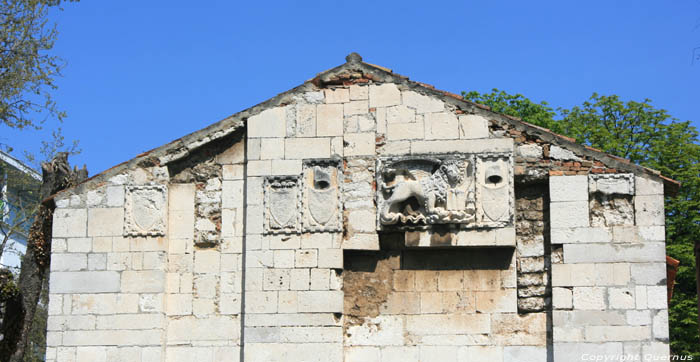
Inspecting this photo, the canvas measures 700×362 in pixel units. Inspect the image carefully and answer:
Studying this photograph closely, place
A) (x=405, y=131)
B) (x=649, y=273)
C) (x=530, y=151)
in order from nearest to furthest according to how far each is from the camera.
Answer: (x=649, y=273), (x=530, y=151), (x=405, y=131)

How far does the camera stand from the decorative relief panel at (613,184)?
12.9 m

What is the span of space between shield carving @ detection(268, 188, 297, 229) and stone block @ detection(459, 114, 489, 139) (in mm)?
2218

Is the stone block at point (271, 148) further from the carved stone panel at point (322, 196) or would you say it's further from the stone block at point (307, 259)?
the stone block at point (307, 259)

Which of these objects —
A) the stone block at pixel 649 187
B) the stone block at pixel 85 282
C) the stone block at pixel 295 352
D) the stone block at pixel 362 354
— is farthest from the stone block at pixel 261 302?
the stone block at pixel 649 187

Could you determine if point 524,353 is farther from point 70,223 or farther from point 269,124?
point 70,223

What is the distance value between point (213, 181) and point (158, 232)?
3.09ft

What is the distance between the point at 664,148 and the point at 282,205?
1420 cm

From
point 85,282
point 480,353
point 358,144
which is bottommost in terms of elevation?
point 480,353

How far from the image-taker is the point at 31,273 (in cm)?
1593

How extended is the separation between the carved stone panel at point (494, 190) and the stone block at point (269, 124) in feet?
8.25

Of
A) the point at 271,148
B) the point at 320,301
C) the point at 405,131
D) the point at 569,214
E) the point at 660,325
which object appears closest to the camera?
the point at 660,325

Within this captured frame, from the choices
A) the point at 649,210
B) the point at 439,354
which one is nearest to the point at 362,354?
the point at 439,354

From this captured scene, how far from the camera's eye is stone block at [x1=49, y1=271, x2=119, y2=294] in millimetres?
13586

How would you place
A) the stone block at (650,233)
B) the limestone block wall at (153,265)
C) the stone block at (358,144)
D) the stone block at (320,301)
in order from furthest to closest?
the stone block at (358,144), the limestone block wall at (153,265), the stone block at (320,301), the stone block at (650,233)
